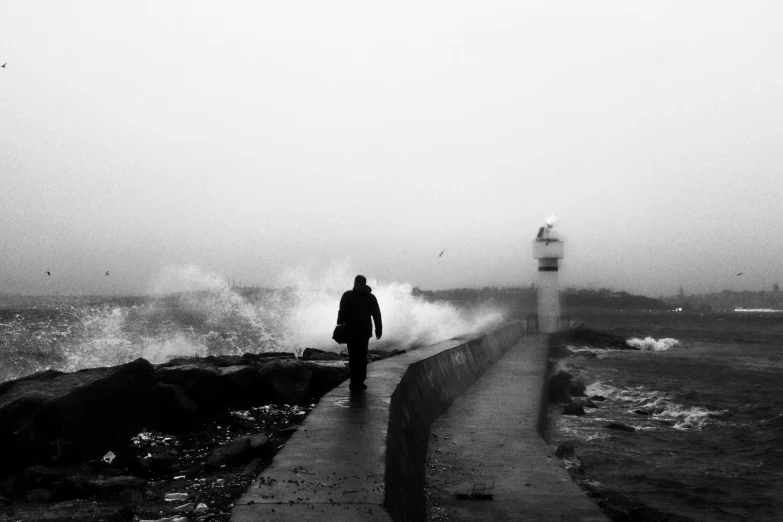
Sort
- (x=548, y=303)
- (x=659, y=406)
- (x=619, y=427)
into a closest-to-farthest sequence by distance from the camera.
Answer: (x=619, y=427), (x=659, y=406), (x=548, y=303)

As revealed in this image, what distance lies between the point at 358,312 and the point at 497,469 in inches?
103

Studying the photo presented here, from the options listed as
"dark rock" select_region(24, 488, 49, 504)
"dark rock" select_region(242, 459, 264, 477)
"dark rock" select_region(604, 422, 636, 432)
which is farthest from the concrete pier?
"dark rock" select_region(604, 422, 636, 432)

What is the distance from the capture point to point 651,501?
8.55m

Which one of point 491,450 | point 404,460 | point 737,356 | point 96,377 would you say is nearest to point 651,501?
point 491,450

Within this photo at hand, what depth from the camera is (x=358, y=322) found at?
821cm

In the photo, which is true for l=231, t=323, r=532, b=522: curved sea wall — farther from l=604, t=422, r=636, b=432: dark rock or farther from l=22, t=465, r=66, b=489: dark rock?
l=604, t=422, r=636, b=432: dark rock

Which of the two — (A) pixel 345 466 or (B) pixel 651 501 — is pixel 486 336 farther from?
(A) pixel 345 466

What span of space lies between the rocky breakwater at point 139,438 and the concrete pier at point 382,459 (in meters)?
0.62

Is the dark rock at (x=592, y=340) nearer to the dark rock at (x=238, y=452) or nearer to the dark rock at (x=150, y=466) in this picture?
the dark rock at (x=238, y=452)

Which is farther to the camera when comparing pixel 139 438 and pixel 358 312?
pixel 358 312

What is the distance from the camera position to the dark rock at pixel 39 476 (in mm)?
5867

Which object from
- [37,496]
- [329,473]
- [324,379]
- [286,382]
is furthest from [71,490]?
[324,379]

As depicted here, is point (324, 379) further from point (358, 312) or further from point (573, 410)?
point (573, 410)

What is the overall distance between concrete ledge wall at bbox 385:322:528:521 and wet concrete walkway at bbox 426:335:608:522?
0.19 m
